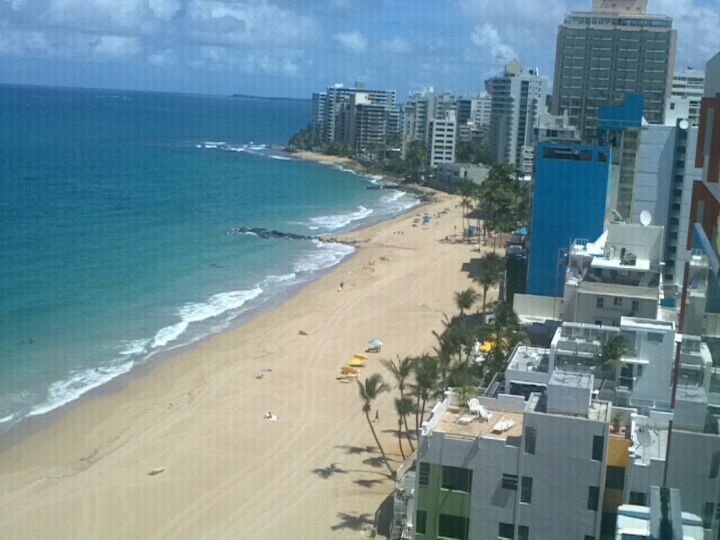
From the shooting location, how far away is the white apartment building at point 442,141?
373ft

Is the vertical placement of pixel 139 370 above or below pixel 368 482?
below

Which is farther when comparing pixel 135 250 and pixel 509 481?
pixel 135 250

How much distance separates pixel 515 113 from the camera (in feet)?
359

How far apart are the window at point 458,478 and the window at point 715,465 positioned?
9.04 m

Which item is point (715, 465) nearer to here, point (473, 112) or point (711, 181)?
point (711, 181)

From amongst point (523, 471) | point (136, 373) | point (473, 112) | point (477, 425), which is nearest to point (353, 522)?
point (477, 425)

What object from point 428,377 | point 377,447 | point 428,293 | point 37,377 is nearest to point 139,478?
point 377,447

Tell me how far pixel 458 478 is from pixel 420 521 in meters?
1.11

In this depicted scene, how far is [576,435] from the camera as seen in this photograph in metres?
15.4

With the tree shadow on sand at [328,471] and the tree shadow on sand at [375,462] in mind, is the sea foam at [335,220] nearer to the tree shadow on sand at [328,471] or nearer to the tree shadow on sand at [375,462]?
the tree shadow on sand at [375,462]

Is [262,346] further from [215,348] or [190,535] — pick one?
[190,535]

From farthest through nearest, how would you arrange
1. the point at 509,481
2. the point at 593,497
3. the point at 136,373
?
the point at 136,373 → the point at 509,481 → the point at 593,497

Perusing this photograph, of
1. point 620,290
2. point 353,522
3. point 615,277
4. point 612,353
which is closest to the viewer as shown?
point 612,353

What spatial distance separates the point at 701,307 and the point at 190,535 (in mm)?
17052
